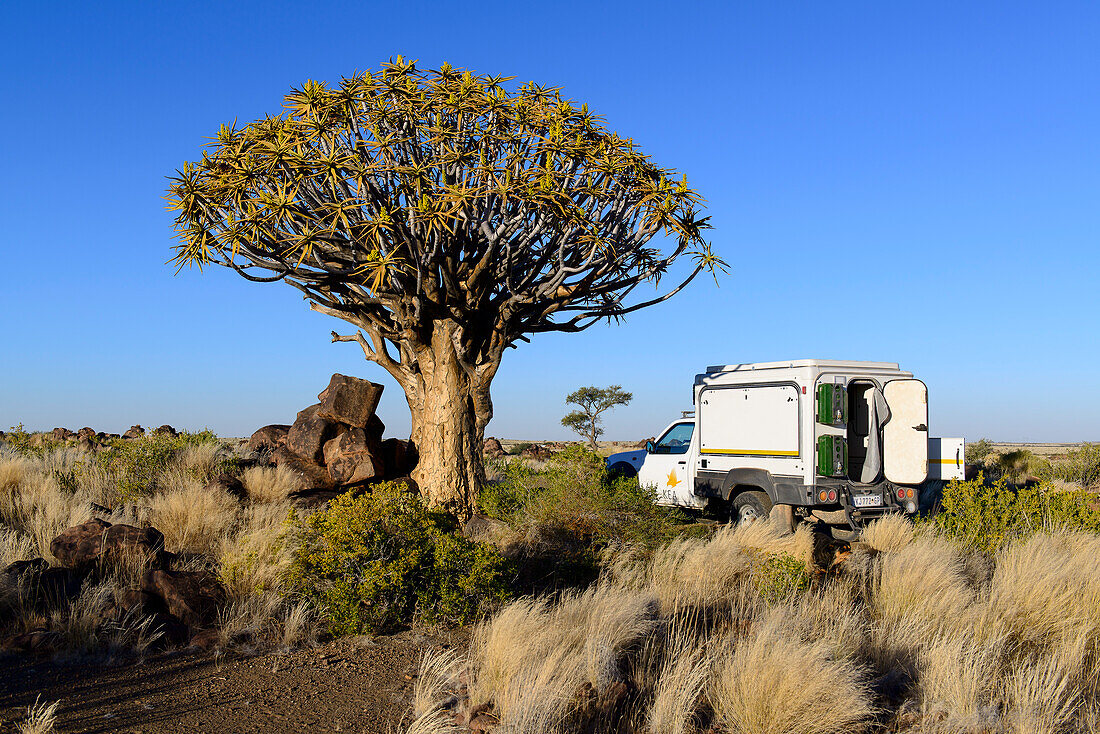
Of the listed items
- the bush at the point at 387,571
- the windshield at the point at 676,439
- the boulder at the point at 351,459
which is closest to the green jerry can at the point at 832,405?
the windshield at the point at 676,439

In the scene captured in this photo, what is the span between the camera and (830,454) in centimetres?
1080

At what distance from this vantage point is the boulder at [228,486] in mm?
11071

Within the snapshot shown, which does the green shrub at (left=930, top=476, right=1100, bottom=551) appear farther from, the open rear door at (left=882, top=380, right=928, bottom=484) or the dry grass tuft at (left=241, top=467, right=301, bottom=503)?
the dry grass tuft at (left=241, top=467, right=301, bottom=503)

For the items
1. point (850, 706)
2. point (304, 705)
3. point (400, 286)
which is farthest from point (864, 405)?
point (304, 705)

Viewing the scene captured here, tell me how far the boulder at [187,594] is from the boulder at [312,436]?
576cm

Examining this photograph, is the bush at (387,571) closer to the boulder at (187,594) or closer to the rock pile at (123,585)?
the boulder at (187,594)

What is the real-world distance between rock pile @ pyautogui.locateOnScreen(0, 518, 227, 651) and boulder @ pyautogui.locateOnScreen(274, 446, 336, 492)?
419cm

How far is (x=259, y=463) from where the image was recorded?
13.1 meters

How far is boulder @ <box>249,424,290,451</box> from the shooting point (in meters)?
14.0

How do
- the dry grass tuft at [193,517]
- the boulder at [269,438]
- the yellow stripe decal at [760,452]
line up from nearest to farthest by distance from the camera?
the dry grass tuft at [193,517] < the yellow stripe decal at [760,452] < the boulder at [269,438]

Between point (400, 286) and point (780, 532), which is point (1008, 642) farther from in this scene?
point (400, 286)

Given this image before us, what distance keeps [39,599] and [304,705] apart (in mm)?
3173

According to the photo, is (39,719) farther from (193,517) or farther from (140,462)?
(140,462)

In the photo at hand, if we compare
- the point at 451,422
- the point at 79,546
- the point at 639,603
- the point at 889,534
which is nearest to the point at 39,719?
the point at 79,546
